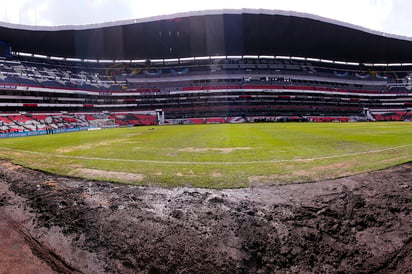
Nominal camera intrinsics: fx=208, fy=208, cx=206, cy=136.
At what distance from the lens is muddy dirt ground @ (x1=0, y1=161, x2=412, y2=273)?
258 cm

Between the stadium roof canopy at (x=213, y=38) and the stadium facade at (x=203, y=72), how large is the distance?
0.23m

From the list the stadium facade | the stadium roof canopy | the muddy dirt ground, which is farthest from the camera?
the stadium facade

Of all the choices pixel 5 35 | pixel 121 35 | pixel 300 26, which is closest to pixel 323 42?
pixel 300 26

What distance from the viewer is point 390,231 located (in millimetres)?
2994

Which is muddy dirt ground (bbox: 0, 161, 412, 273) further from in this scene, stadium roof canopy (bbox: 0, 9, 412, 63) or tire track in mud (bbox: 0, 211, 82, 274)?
stadium roof canopy (bbox: 0, 9, 412, 63)

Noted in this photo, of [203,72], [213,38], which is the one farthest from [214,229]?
[203,72]

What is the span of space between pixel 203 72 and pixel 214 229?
210ft

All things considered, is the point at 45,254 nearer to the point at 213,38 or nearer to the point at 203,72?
the point at 213,38

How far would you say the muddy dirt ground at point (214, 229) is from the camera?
2.58 metres

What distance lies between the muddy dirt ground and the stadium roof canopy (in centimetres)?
4336

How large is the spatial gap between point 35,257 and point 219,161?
5245 millimetres

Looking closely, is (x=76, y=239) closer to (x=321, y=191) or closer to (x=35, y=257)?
(x=35, y=257)

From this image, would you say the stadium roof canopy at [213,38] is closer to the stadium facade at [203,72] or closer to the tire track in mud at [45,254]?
the stadium facade at [203,72]

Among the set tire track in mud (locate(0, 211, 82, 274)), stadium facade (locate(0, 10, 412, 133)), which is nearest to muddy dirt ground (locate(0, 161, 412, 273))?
tire track in mud (locate(0, 211, 82, 274))
